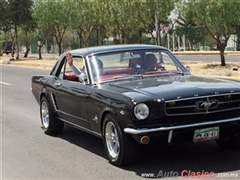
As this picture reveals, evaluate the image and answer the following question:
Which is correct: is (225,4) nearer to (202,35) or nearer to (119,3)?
(119,3)

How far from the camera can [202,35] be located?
162 ft

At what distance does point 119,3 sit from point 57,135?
80.0ft

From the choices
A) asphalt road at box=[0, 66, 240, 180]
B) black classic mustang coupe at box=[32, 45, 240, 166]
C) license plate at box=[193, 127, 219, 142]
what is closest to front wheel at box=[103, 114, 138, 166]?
black classic mustang coupe at box=[32, 45, 240, 166]

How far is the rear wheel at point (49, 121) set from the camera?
8.48 meters

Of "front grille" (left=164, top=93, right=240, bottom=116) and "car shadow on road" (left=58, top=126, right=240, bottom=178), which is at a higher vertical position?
"front grille" (left=164, top=93, right=240, bottom=116)

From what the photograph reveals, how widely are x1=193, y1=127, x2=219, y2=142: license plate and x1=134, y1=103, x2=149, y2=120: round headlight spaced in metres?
0.65

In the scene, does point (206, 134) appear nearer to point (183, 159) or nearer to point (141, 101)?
point (183, 159)

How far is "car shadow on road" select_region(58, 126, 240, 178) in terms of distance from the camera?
5871 mm

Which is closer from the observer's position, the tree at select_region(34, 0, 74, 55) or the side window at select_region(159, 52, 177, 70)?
the side window at select_region(159, 52, 177, 70)

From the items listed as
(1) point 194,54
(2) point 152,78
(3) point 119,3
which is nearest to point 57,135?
(2) point 152,78

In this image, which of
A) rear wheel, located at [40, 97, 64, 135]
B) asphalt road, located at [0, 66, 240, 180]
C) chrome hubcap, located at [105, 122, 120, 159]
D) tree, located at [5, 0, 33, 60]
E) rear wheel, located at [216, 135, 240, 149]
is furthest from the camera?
tree, located at [5, 0, 33, 60]

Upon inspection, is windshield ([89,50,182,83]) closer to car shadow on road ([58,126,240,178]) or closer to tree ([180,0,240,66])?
car shadow on road ([58,126,240,178])

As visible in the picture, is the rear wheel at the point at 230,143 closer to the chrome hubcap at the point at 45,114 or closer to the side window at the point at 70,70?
the side window at the point at 70,70

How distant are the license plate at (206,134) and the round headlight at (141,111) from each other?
0.65m
